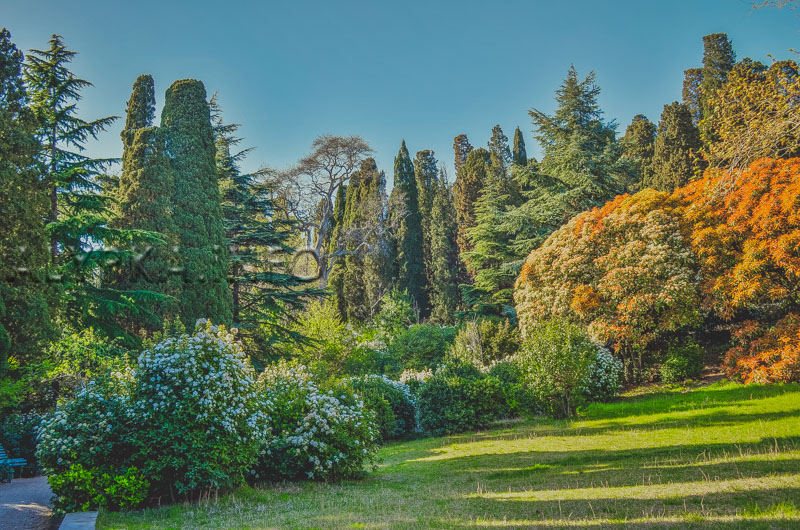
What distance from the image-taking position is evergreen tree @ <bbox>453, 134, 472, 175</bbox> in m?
51.8

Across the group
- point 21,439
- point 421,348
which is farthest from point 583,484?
point 421,348

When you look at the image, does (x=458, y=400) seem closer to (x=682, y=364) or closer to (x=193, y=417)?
(x=682, y=364)

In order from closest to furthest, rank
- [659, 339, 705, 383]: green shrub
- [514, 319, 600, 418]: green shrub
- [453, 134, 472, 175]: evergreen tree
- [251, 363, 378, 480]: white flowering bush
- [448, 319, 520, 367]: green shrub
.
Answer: [251, 363, 378, 480]: white flowering bush → [514, 319, 600, 418]: green shrub → [659, 339, 705, 383]: green shrub → [448, 319, 520, 367]: green shrub → [453, 134, 472, 175]: evergreen tree

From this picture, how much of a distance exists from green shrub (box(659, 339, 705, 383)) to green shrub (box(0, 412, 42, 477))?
1755 centimetres

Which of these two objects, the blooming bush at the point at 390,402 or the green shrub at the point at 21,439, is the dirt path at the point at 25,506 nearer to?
the green shrub at the point at 21,439

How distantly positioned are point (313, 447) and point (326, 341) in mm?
12061

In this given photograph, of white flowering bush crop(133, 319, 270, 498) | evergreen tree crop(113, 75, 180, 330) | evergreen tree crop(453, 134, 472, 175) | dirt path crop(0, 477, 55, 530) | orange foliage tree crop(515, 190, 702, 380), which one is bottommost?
dirt path crop(0, 477, 55, 530)

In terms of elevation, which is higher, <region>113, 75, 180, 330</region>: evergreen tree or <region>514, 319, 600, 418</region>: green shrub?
<region>113, 75, 180, 330</region>: evergreen tree

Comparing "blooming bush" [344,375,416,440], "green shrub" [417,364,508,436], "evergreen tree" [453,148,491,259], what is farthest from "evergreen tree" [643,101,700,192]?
"blooming bush" [344,375,416,440]

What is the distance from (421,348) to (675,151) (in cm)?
1768

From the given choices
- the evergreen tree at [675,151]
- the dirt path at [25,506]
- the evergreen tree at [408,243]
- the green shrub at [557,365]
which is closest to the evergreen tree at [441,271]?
the evergreen tree at [408,243]

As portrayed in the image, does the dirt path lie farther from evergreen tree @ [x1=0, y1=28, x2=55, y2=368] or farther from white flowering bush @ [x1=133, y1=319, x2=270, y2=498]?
evergreen tree @ [x1=0, y1=28, x2=55, y2=368]

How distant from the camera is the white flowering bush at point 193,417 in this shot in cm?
609

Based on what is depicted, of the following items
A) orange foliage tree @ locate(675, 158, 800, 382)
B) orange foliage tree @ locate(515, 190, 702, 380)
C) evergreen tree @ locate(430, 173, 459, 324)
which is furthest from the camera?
evergreen tree @ locate(430, 173, 459, 324)
